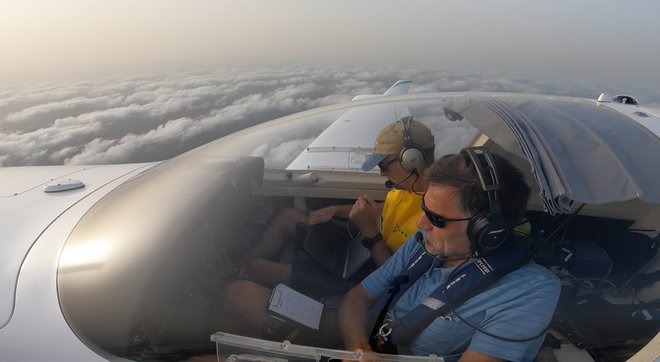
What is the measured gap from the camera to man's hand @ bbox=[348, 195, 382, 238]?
1.91m

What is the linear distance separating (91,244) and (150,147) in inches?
756

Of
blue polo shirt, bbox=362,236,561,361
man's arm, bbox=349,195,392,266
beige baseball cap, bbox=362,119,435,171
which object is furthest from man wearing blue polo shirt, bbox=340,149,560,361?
beige baseball cap, bbox=362,119,435,171

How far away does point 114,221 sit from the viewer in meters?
1.57

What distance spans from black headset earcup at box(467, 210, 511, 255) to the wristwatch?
684 millimetres

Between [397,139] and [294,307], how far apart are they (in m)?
0.93

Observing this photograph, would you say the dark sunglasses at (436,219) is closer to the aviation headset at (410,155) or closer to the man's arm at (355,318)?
the man's arm at (355,318)

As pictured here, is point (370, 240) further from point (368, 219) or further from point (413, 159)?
point (413, 159)

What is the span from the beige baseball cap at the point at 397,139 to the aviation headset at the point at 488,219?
2.15 feet

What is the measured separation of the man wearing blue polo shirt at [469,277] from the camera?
117 cm

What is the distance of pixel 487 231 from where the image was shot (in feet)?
3.84

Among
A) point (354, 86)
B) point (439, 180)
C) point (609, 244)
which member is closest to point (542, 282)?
point (439, 180)

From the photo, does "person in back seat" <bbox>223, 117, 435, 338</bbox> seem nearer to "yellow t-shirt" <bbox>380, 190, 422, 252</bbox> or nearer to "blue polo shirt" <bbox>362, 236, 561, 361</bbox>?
"yellow t-shirt" <bbox>380, 190, 422, 252</bbox>

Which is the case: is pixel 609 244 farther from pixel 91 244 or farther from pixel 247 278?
pixel 91 244

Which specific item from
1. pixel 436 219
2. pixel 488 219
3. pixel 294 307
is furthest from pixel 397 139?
pixel 294 307
